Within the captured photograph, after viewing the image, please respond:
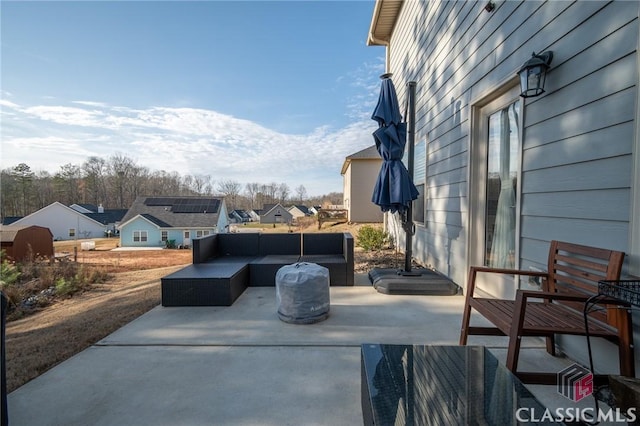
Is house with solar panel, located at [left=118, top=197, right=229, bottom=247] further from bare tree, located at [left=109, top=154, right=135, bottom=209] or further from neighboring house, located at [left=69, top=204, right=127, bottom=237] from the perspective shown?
bare tree, located at [left=109, top=154, right=135, bottom=209]

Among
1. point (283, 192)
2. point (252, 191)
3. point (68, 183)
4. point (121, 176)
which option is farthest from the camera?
point (283, 192)

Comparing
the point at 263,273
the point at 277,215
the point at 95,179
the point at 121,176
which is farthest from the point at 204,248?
the point at 95,179

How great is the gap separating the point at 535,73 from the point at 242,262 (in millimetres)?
3944

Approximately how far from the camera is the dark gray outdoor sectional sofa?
130 inches

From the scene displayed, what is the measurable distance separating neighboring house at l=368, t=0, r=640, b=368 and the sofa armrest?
11.9 ft

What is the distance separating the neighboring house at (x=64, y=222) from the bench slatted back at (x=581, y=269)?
39.8 metres

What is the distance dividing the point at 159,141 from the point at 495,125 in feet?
76.2

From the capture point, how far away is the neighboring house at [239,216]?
4731 cm

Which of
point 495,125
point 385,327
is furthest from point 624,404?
point 495,125

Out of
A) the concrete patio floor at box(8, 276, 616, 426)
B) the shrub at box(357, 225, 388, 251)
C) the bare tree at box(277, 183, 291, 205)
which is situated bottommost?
the concrete patio floor at box(8, 276, 616, 426)

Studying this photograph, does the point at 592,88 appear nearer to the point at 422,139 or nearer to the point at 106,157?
the point at 422,139

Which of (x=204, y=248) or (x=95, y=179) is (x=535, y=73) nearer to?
(x=204, y=248)

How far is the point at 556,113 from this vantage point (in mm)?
2201

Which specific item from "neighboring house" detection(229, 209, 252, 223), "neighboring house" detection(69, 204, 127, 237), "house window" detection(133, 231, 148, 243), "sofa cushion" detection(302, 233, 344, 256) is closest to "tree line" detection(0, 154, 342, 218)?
"neighboring house" detection(69, 204, 127, 237)
